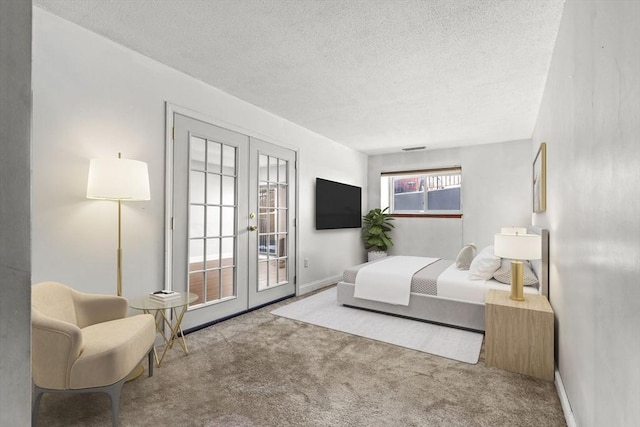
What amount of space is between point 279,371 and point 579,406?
174 centimetres

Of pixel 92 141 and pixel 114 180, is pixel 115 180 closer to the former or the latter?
pixel 114 180

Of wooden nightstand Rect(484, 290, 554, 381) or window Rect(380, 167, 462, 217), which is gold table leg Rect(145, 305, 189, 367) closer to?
wooden nightstand Rect(484, 290, 554, 381)

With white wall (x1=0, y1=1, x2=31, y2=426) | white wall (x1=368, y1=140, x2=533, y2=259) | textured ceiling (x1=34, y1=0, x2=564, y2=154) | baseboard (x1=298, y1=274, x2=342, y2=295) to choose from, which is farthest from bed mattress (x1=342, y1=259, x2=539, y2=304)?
white wall (x1=0, y1=1, x2=31, y2=426)

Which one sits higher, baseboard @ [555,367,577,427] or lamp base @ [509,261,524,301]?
lamp base @ [509,261,524,301]

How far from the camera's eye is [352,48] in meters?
2.55

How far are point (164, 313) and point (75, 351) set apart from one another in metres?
1.09

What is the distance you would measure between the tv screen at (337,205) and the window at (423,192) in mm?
757

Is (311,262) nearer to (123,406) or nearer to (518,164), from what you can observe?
(123,406)

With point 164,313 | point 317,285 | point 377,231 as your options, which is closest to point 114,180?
point 164,313

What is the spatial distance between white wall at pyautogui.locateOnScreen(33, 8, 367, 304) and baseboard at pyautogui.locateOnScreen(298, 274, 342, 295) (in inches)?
84.3

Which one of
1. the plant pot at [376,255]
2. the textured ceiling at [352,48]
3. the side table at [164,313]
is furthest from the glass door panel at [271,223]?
the plant pot at [376,255]

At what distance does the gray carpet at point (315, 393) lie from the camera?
1.80 meters

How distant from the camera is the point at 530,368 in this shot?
7.45ft

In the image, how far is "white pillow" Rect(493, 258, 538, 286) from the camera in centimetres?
297
